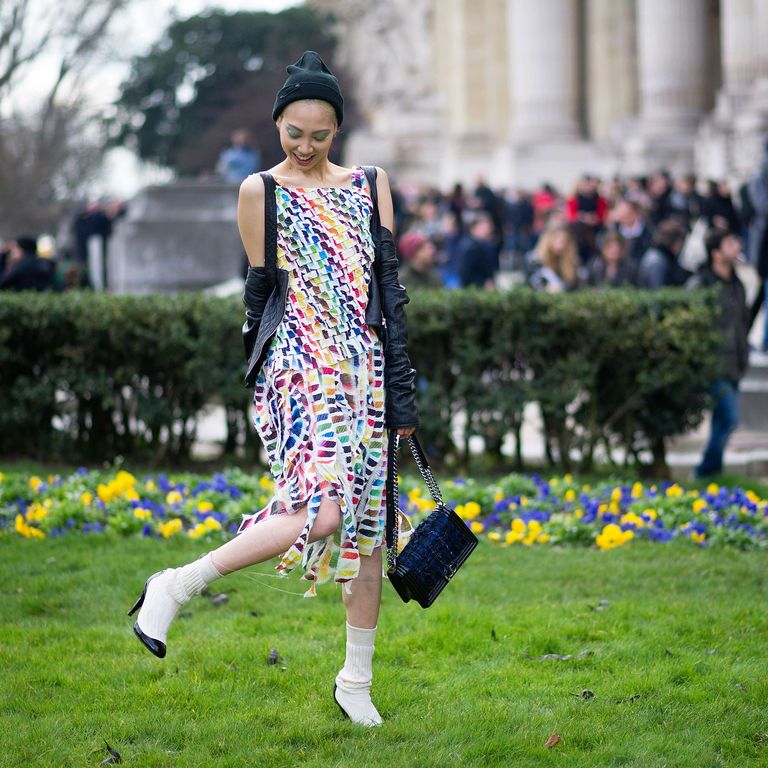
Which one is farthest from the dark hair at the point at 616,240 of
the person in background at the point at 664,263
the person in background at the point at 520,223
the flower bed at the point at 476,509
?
the person in background at the point at 520,223

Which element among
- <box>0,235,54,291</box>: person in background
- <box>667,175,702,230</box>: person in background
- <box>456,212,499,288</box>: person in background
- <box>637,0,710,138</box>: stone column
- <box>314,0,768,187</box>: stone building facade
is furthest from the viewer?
<box>637,0,710,138</box>: stone column

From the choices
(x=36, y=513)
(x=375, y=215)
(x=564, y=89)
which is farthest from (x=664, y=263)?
(x=564, y=89)

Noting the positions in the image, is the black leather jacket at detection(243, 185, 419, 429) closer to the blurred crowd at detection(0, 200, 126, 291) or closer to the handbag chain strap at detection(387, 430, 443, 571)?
the handbag chain strap at detection(387, 430, 443, 571)

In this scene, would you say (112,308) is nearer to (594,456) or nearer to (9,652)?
(594,456)

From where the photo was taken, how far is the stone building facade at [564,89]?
90.9 feet

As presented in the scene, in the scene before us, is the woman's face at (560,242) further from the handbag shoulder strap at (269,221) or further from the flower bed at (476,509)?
the handbag shoulder strap at (269,221)

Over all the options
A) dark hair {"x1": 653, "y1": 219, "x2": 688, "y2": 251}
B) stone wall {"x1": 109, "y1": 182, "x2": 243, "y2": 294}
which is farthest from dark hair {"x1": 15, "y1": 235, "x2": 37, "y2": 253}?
dark hair {"x1": 653, "y1": 219, "x2": 688, "y2": 251}

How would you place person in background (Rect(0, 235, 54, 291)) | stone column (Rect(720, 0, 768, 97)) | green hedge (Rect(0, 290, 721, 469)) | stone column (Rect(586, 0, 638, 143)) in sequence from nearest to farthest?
green hedge (Rect(0, 290, 721, 469))
person in background (Rect(0, 235, 54, 291))
stone column (Rect(720, 0, 768, 97))
stone column (Rect(586, 0, 638, 143))

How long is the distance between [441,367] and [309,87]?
5.43 metres

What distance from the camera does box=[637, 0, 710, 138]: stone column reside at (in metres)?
31.8

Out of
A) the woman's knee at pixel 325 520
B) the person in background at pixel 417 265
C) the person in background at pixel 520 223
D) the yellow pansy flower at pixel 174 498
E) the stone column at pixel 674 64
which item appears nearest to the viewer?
the woman's knee at pixel 325 520

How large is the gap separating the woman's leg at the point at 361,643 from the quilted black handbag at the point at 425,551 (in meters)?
0.09

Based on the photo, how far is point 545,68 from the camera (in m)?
37.5

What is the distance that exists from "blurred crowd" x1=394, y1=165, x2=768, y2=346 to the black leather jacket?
5.93 metres
